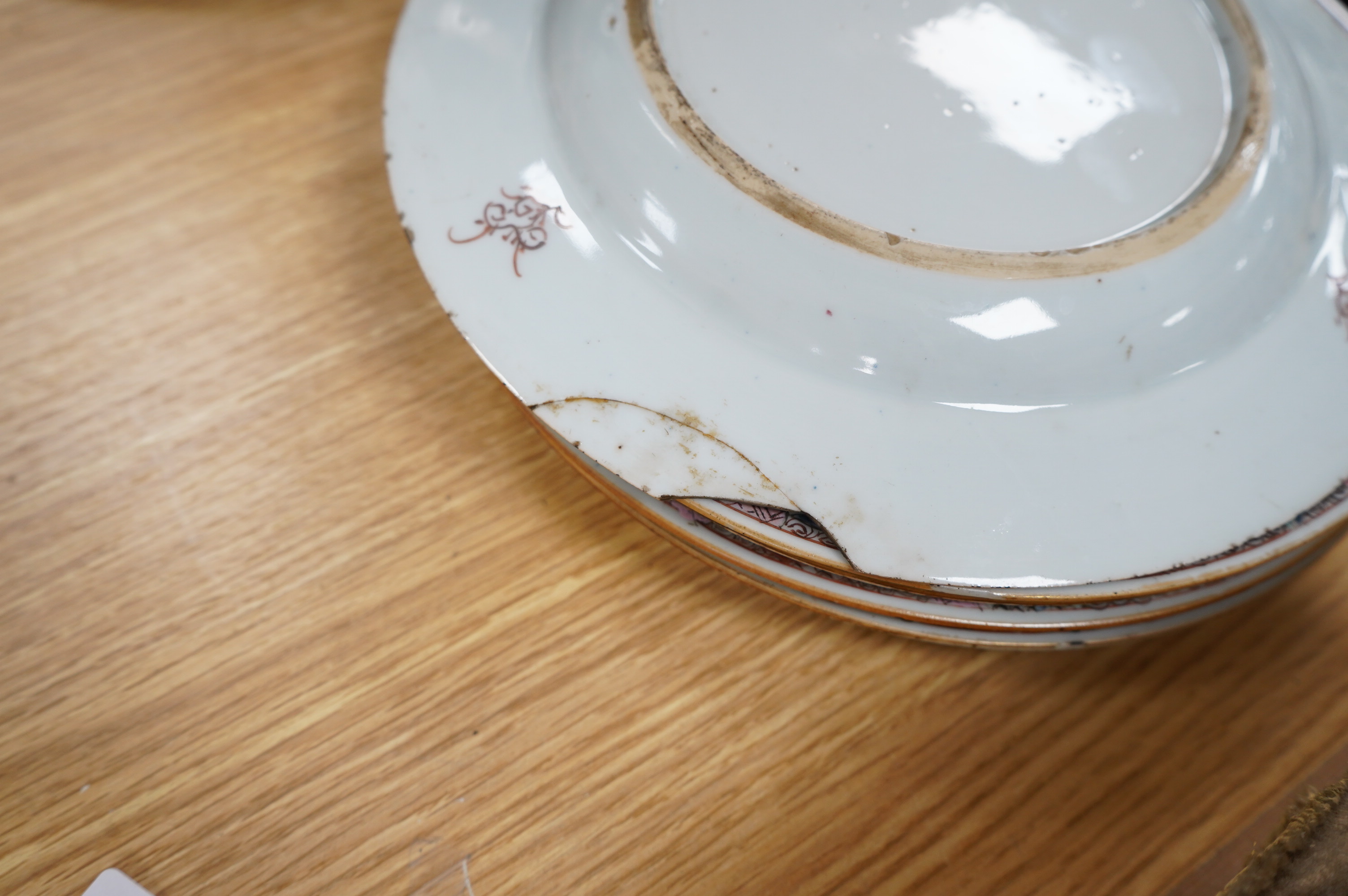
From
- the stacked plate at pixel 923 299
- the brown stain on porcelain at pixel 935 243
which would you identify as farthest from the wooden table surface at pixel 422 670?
the brown stain on porcelain at pixel 935 243

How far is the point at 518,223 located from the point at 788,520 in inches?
6.3

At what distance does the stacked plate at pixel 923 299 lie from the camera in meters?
0.30

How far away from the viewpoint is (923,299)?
1.01 feet

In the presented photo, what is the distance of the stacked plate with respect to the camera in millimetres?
296

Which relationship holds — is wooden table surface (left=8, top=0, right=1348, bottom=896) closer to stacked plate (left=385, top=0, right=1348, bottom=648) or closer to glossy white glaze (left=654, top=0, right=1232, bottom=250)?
stacked plate (left=385, top=0, right=1348, bottom=648)

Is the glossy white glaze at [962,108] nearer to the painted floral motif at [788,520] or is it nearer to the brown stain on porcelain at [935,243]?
the brown stain on porcelain at [935,243]

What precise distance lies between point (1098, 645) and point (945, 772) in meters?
0.08

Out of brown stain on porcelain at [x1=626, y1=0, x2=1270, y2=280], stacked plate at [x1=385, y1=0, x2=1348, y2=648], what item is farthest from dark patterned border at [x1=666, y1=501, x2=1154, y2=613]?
brown stain on porcelain at [x1=626, y1=0, x2=1270, y2=280]

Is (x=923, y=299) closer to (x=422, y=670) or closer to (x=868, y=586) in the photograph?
(x=868, y=586)

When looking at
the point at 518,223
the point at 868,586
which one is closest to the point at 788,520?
the point at 868,586

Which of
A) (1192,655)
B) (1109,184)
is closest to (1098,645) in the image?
(1192,655)

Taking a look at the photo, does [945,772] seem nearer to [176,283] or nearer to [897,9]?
[897,9]

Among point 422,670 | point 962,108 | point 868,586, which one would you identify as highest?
point 962,108

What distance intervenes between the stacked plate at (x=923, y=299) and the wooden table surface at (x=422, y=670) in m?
0.05
